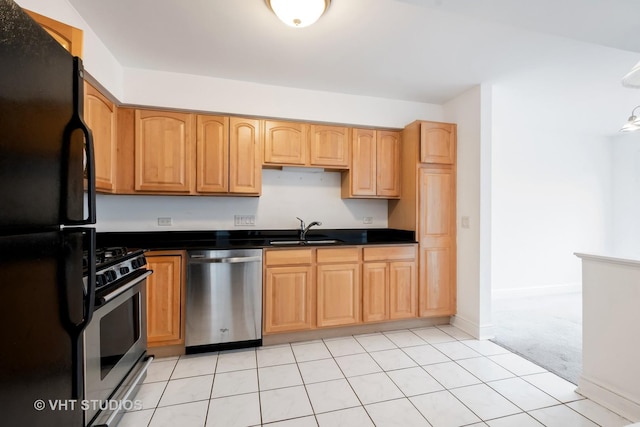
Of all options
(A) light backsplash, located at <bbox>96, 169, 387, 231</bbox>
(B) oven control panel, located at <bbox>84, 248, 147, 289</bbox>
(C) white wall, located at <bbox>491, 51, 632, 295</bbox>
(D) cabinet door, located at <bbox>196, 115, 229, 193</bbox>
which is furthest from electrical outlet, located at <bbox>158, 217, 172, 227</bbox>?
(C) white wall, located at <bbox>491, 51, 632, 295</bbox>

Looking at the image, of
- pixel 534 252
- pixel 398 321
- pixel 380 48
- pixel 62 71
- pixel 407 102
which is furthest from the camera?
pixel 534 252

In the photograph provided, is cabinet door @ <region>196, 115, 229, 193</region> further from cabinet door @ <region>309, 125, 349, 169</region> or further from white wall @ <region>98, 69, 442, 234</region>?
cabinet door @ <region>309, 125, 349, 169</region>

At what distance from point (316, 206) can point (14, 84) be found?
9.40ft

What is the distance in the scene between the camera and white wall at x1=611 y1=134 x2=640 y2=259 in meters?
4.65

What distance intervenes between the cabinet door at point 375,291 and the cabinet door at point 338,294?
75mm

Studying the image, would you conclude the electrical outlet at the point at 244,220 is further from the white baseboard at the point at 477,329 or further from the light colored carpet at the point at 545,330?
the light colored carpet at the point at 545,330

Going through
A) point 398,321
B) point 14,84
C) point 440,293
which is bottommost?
point 398,321

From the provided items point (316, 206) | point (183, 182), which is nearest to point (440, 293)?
point (316, 206)

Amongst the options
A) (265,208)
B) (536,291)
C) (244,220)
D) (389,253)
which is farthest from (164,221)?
(536,291)

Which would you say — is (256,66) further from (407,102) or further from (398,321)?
(398,321)

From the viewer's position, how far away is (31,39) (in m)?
0.69

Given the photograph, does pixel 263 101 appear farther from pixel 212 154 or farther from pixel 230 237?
pixel 230 237

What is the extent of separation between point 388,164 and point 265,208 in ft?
5.01

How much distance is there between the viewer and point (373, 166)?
329 cm
